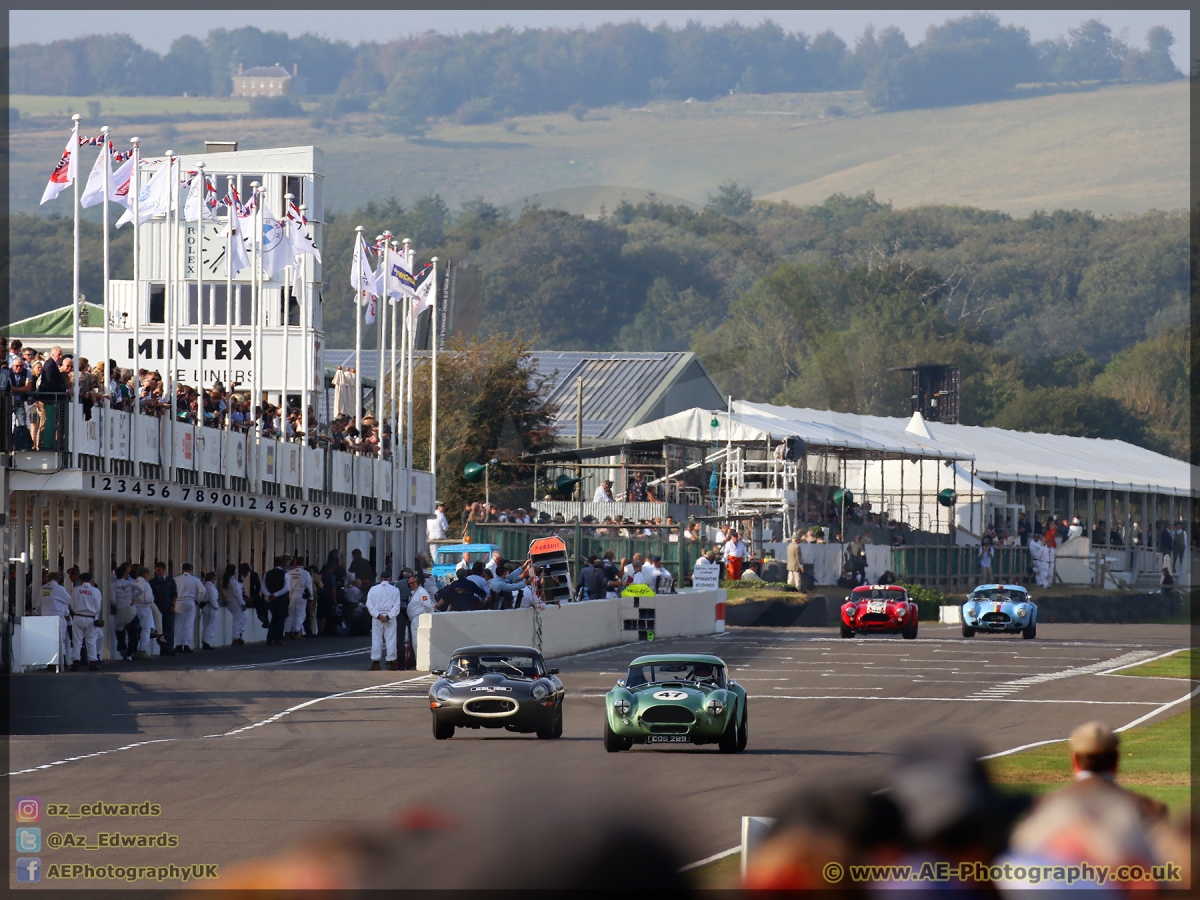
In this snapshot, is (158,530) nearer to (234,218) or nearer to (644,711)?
(234,218)

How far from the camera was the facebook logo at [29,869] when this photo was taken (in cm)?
1230

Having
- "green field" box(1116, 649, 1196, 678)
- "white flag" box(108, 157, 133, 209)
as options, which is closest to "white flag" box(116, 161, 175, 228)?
"white flag" box(108, 157, 133, 209)

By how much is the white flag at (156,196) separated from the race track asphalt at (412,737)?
8.64 metres

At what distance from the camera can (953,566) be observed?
59.7 meters

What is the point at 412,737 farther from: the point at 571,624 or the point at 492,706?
the point at 571,624

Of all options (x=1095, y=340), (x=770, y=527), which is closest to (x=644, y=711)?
(x=770, y=527)

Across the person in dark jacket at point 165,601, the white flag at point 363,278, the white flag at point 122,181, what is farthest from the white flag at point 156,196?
A: the white flag at point 363,278

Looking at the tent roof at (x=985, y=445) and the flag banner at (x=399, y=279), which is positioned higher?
the flag banner at (x=399, y=279)

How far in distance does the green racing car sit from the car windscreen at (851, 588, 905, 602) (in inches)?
876

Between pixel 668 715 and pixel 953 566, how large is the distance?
40154 millimetres

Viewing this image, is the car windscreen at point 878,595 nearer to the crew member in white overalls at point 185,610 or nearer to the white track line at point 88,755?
the crew member in white overalls at point 185,610

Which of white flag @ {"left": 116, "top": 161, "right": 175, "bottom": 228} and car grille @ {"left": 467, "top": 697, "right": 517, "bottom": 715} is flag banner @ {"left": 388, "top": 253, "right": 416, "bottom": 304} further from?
car grille @ {"left": 467, "top": 697, "right": 517, "bottom": 715}

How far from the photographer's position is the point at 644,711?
68.3ft

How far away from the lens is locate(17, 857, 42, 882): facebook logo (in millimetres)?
12297
